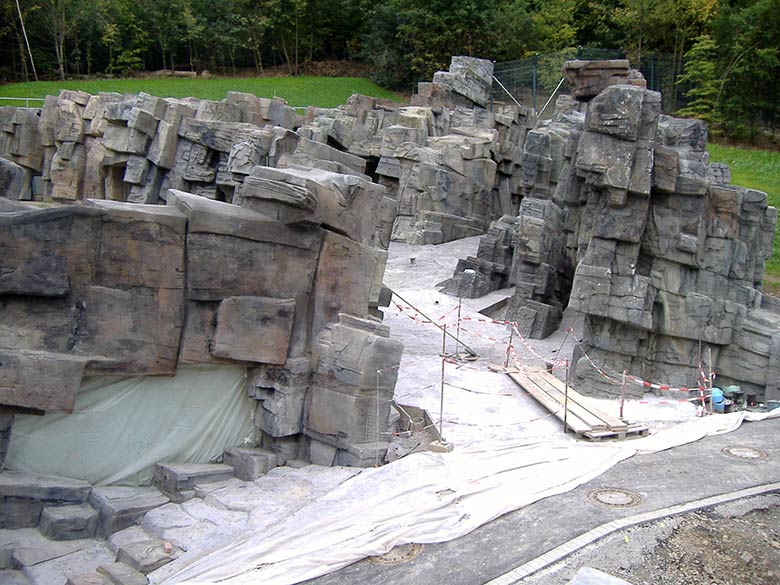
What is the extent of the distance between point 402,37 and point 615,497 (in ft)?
136

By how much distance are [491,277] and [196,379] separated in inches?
491

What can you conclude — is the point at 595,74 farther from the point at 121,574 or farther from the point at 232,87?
the point at 232,87

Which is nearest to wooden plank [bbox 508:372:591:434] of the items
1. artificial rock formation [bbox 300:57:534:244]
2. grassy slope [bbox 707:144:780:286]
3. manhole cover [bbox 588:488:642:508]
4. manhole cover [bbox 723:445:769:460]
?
manhole cover [bbox 723:445:769:460]

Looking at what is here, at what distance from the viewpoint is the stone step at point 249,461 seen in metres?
10.7

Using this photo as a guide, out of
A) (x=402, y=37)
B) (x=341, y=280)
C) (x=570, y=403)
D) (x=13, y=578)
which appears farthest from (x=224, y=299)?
(x=402, y=37)

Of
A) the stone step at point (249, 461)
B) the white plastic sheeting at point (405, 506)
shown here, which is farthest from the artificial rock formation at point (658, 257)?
the stone step at point (249, 461)

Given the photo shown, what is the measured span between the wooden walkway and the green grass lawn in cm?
3287

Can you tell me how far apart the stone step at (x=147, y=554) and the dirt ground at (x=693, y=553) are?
3.90 meters

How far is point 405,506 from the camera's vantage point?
29.6ft

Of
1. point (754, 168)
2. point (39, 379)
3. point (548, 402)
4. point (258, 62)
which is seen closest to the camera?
point (39, 379)

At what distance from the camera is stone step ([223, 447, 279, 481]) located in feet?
35.0

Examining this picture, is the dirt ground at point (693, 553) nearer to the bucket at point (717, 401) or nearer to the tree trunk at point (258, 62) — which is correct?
the bucket at point (717, 401)

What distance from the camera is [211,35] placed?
51844mm

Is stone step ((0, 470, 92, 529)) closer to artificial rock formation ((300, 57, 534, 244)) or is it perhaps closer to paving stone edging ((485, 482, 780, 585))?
paving stone edging ((485, 482, 780, 585))
